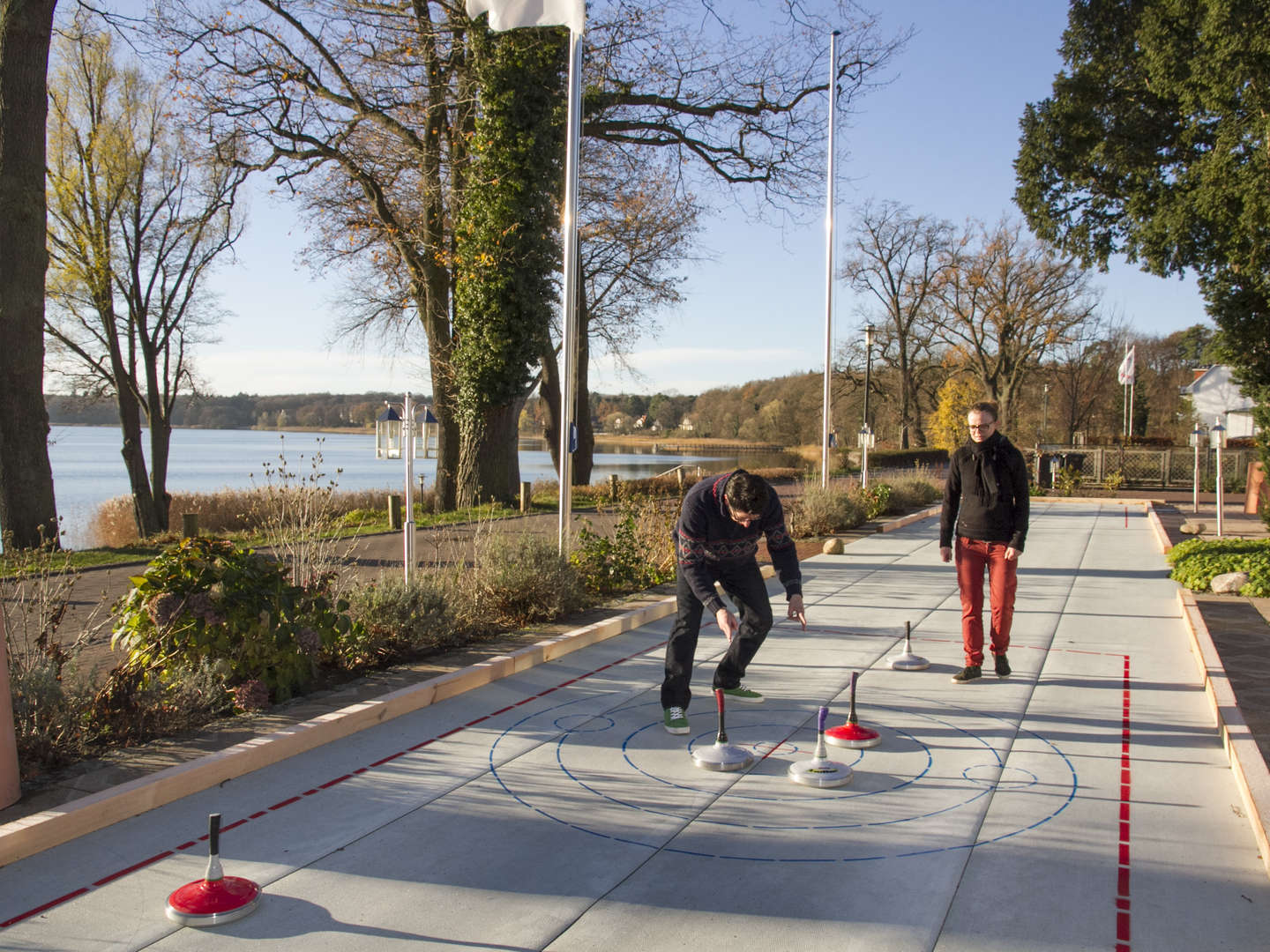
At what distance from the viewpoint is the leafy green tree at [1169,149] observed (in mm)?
12844

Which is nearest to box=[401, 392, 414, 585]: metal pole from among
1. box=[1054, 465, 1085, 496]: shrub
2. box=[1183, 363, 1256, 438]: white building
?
box=[1054, 465, 1085, 496]: shrub

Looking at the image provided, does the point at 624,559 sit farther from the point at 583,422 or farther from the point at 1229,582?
the point at 583,422

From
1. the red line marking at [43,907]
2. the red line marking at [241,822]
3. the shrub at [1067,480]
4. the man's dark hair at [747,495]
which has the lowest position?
the red line marking at [241,822]

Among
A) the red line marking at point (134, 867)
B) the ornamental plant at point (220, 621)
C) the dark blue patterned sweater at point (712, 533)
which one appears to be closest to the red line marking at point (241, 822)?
the red line marking at point (134, 867)

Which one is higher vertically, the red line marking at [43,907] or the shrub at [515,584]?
the shrub at [515,584]

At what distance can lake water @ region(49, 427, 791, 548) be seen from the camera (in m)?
9.63

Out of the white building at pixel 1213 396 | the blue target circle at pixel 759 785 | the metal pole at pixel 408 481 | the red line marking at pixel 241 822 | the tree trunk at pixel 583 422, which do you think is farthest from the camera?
the white building at pixel 1213 396

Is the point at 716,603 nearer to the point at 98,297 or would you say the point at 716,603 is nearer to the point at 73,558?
the point at 73,558

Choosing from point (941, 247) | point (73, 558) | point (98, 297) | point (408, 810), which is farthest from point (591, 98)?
point (941, 247)

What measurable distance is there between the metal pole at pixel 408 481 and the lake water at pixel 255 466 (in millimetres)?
512

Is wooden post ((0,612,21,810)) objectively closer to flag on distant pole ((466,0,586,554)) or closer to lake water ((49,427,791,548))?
lake water ((49,427,791,548))

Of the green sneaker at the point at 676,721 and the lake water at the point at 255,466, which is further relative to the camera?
the lake water at the point at 255,466

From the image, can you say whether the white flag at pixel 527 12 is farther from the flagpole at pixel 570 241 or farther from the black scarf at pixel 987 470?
the black scarf at pixel 987 470

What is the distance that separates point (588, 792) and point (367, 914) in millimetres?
1542
